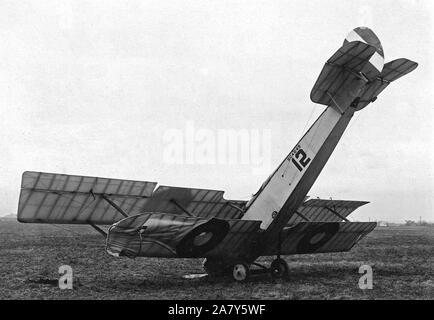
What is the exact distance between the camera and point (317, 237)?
17531 mm

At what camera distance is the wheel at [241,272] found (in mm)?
15977

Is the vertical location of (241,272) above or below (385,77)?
below

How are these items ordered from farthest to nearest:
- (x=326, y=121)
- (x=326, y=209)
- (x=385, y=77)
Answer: (x=326, y=209)
(x=326, y=121)
(x=385, y=77)

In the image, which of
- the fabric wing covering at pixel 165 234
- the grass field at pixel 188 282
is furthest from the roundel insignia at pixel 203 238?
the grass field at pixel 188 282

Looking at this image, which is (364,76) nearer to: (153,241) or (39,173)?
(153,241)

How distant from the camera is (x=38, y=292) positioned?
548 inches

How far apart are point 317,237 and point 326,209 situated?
3.89 m

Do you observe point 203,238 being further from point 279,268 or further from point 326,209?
point 326,209

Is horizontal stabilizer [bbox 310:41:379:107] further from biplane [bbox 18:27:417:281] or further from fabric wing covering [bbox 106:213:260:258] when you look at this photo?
fabric wing covering [bbox 106:213:260:258]

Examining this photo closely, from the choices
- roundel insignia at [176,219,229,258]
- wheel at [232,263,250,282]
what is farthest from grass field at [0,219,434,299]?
roundel insignia at [176,219,229,258]

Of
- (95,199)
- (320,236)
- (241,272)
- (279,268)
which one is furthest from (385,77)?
(95,199)
